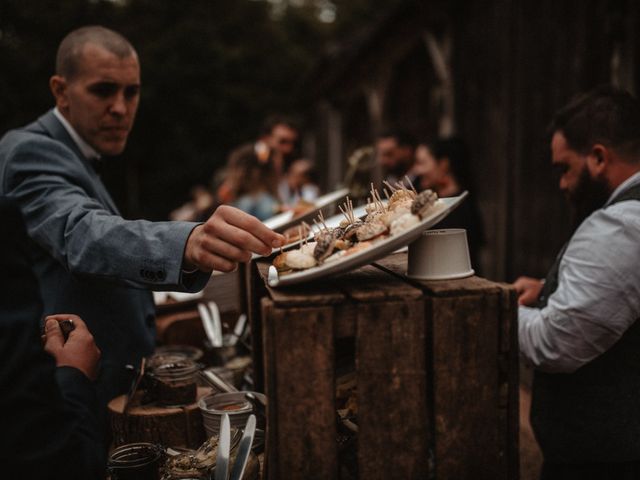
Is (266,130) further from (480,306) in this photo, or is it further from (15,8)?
(15,8)

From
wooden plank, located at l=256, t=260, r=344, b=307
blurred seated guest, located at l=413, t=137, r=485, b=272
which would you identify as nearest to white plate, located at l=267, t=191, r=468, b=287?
wooden plank, located at l=256, t=260, r=344, b=307

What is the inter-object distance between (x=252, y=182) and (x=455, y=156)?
77.9 inches

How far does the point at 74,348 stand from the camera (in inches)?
57.4

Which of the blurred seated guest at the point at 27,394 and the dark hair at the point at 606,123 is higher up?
the dark hair at the point at 606,123

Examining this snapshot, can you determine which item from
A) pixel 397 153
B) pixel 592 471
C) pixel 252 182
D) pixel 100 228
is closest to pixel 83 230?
pixel 100 228

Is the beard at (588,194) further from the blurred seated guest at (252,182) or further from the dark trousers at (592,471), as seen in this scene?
the blurred seated guest at (252,182)

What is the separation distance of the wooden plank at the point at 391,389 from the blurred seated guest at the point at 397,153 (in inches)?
172

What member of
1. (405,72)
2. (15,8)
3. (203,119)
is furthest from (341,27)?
(405,72)

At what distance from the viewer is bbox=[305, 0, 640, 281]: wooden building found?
15.1ft

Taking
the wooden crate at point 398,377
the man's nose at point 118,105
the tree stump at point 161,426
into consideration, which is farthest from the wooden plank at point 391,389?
the man's nose at point 118,105

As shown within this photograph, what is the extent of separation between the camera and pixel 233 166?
5895 millimetres

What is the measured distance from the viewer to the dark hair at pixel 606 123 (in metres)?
2.24

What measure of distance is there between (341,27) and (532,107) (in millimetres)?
26573

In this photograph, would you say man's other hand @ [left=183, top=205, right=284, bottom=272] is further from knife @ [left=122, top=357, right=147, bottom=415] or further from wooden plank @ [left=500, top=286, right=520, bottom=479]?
knife @ [left=122, top=357, right=147, bottom=415]
